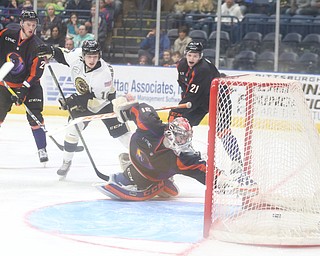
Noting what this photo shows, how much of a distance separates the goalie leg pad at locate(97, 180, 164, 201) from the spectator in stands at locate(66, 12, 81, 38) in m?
5.53

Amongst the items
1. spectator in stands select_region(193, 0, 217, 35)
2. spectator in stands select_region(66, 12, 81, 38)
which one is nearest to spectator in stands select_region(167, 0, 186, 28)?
spectator in stands select_region(193, 0, 217, 35)

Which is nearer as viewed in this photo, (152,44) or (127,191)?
(127,191)

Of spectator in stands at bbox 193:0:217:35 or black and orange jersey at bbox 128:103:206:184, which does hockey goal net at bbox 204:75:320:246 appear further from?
spectator in stands at bbox 193:0:217:35

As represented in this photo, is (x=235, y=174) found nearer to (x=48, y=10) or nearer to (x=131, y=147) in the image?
(x=131, y=147)

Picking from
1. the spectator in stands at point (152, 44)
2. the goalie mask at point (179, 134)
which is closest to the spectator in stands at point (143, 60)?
the spectator in stands at point (152, 44)

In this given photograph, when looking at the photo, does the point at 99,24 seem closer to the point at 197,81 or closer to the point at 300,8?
the point at 300,8

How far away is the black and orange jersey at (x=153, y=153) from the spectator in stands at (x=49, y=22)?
5720mm

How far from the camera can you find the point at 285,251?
385 cm

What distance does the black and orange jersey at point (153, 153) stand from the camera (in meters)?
4.67

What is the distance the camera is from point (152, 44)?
1011 centimetres

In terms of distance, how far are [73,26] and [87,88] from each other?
4.76 m

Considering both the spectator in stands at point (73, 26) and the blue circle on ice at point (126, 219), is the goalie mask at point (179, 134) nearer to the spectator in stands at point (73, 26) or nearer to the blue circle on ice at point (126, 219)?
the blue circle on ice at point (126, 219)

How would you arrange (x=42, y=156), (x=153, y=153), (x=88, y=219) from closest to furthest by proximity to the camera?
(x=88, y=219) < (x=153, y=153) < (x=42, y=156)

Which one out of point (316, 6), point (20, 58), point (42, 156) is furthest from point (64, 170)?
point (316, 6)
